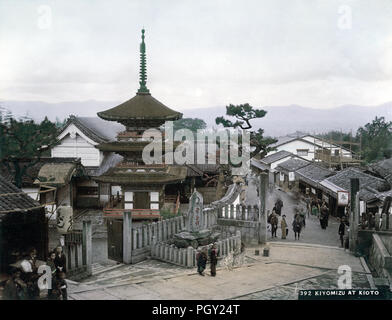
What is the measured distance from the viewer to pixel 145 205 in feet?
102

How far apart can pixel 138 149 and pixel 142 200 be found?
4.61 meters

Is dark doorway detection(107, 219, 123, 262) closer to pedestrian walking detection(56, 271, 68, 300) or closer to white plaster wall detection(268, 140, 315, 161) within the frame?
pedestrian walking detection(56, 271, 68, 300)

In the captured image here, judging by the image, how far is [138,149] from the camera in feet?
93.2

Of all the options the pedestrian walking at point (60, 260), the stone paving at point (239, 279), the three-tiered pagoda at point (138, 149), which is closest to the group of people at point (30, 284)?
the stone paving at point (239, 279)

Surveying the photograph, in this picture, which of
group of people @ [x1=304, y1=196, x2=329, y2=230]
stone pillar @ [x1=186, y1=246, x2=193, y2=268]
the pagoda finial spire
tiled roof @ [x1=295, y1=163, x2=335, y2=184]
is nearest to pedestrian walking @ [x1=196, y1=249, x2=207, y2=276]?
stone pillar @ [x1=186, y1=246, x2=193, y2=268]

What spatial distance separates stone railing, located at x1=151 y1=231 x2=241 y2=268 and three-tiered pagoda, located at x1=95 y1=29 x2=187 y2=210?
35.7 ft

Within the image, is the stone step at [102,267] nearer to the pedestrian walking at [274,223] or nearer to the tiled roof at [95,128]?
the pedestrian walking at [274,223]

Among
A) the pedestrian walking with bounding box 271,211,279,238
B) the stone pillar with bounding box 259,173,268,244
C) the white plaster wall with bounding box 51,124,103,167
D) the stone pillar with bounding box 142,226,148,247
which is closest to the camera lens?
the stone pillar with bounding box 142,226,148,247

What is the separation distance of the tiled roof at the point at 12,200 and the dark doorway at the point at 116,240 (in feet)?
17.3

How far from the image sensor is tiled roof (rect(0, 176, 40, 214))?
1277 cm

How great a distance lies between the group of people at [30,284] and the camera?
11.5m
